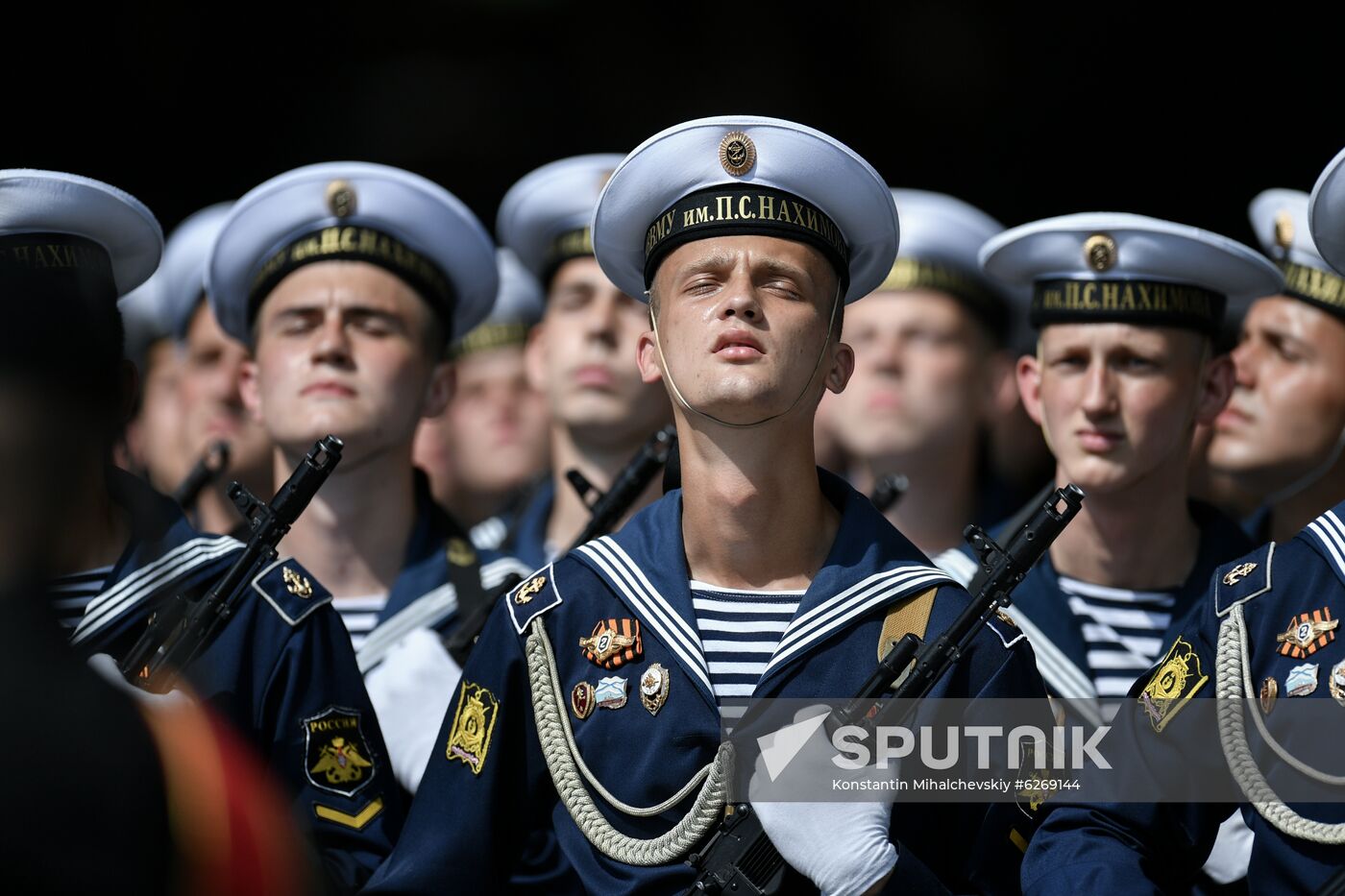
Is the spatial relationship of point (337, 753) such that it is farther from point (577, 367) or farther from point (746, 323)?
point (577, 367)

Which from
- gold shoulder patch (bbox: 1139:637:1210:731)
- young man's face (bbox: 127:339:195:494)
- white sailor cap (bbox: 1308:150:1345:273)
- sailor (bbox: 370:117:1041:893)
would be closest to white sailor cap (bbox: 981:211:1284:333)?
white sailor cap (bbox: 1308:150:1345:273)

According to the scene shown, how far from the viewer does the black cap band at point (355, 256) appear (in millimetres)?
7363

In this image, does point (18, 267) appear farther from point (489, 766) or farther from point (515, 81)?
point (515, 81)

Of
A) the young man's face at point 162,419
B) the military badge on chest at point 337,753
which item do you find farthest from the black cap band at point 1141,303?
the young man's face at point 162,419

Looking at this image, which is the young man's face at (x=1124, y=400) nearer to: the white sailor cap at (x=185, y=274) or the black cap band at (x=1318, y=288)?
the black cap band at (x=1318, y=288)

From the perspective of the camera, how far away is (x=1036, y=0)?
11289mm

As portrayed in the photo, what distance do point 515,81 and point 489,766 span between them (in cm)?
777

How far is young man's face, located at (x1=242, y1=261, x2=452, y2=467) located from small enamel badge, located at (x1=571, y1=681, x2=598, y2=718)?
2.19 metres

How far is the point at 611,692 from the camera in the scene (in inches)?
206

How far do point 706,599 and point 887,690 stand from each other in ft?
2.08

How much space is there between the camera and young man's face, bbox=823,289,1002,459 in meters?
8.77

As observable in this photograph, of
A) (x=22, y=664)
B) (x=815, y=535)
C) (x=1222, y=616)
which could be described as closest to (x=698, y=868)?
(x=815, y=535)

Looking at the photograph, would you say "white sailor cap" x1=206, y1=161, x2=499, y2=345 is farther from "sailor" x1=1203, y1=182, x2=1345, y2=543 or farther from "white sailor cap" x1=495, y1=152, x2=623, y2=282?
"sailor" x1=1203, y1=182, x2=1345, y2=543

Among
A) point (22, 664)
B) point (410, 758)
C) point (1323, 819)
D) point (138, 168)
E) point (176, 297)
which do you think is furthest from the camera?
point (138, 168)
